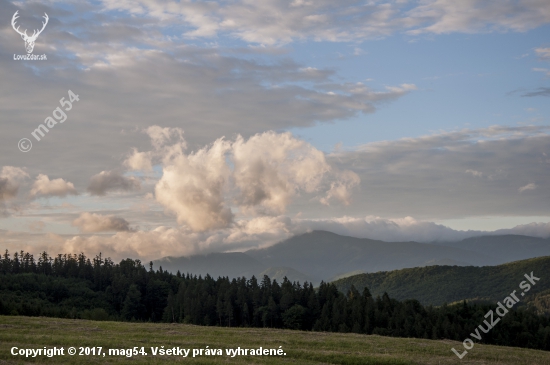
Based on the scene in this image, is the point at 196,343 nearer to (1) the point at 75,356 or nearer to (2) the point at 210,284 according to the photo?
(1) the point at 75,356

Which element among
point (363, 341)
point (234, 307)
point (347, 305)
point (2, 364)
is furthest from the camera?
point (234, 307)

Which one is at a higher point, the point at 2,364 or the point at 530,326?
the point at 2,364

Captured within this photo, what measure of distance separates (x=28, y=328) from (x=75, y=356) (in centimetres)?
2332

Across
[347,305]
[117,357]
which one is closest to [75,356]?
[117,357]

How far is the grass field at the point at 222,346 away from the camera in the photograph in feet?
152

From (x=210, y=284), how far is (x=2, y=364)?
140 metres

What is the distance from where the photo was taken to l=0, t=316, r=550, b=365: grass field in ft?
152

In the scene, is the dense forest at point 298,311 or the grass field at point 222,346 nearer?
the grass field at point 222,346

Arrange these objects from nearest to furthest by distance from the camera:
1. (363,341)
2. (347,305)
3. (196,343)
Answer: (196,343), (363,341), (347,305)

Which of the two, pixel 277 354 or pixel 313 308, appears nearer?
pixel 277 354

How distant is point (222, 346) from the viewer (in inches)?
2232

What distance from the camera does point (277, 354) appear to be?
5406 cm

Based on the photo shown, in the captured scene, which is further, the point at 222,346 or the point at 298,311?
the point at 298,311

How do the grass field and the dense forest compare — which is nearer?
the grass field
